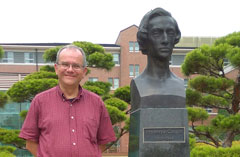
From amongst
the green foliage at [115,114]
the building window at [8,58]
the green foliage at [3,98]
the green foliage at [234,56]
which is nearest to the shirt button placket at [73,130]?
the green foliage at [234,56]

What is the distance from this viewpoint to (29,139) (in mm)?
1990

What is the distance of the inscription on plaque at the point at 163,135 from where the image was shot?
10.5 ft

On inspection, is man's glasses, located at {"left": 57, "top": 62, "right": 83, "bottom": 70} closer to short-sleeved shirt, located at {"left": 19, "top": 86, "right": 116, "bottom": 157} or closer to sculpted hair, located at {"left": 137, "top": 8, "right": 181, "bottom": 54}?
short-sleeved shirt, located at {"left": 19, "top": 86, "right": 116, "bottom": 157}

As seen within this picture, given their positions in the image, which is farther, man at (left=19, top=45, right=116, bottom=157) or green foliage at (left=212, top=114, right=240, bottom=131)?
green foliage at (left=212, top=114, right=240, bottom=131)

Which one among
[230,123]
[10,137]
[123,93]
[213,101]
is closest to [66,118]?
[230,123]

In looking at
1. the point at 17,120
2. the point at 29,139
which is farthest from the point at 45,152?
the point at 17,120

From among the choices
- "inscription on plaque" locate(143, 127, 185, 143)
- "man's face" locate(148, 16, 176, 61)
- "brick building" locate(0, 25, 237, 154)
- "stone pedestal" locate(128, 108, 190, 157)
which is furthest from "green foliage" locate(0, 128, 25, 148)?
"brick building" locate(0, 25, 237, 154)

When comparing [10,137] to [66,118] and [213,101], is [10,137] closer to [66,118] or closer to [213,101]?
[213,101]

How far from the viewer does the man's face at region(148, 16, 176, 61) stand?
3305mm

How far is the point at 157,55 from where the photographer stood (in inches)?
133

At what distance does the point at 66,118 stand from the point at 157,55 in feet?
5.75

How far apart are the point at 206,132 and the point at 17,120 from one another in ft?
44.1

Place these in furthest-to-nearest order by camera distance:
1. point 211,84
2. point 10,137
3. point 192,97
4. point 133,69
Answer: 1. point 133,69
2. point 10,137
3. point 192,97
4. point 211,84

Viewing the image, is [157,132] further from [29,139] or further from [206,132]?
[206,132]
